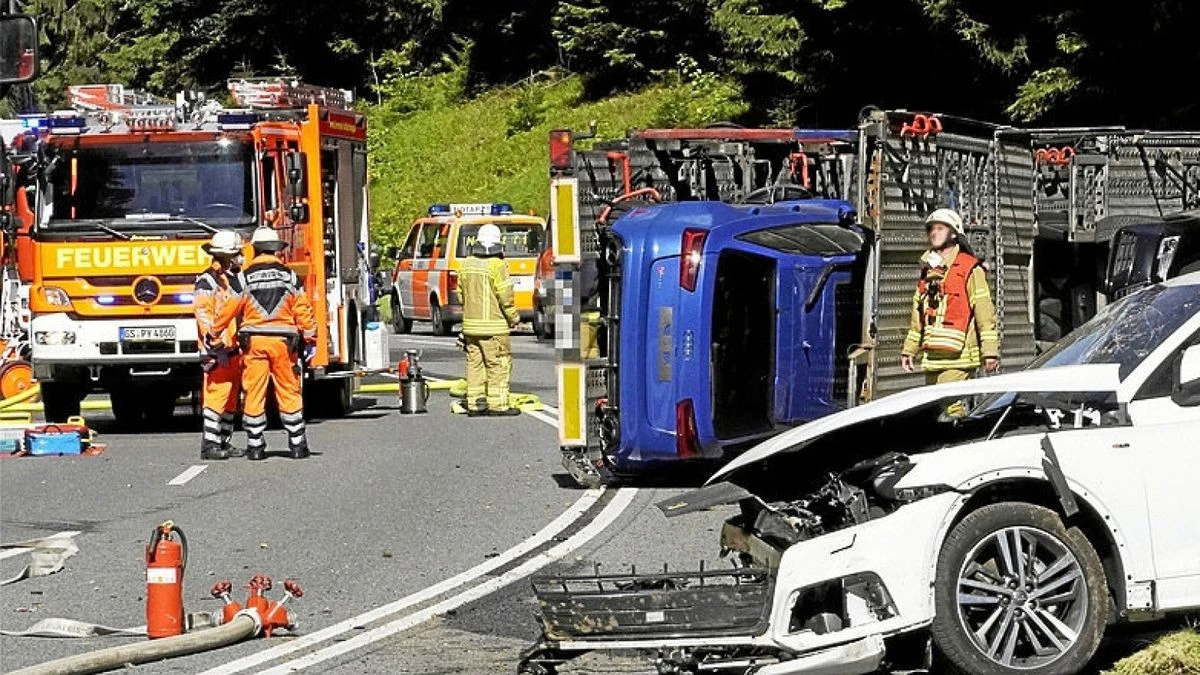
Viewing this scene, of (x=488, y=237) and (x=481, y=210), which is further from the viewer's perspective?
(x=481, y=210)

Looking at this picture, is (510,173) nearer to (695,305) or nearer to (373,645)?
(695,305)

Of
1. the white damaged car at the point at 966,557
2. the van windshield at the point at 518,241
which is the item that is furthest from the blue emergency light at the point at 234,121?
the van windshield at the point at 518,241

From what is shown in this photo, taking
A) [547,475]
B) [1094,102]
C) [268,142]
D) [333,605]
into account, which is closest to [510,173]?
[1094,102]

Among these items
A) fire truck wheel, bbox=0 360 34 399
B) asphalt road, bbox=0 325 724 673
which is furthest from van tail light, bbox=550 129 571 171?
fire truck wheel, bbox=0 360 34 399

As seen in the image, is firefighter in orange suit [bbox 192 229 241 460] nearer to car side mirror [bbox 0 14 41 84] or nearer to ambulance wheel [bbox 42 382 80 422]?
ambulance wheel [bbox 42 382 80 422]

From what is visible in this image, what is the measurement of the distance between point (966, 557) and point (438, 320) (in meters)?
27.3

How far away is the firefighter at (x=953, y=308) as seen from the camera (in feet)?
40.0

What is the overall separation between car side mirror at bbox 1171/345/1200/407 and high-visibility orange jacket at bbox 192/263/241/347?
32.6ft

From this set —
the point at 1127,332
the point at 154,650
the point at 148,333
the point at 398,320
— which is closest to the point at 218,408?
the point at 148,333

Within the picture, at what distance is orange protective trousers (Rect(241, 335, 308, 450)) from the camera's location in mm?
16109

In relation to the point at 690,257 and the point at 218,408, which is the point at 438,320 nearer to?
the point at 218,408

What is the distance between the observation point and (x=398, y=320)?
36.0 m

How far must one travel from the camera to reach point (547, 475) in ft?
49.0

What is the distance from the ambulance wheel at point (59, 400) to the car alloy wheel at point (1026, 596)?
13.9 meters
